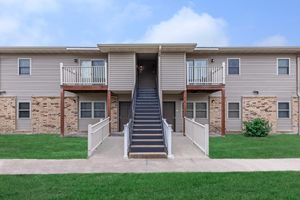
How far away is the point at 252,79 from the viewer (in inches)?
784

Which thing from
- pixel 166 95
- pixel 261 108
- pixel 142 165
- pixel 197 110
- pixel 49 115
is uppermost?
pixel 166 95

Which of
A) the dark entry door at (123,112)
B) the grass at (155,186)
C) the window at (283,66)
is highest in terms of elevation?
the window at (283,66)

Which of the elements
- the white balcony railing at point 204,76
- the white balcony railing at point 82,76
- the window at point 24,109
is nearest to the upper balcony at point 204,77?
the white balcony railing at point 204,76

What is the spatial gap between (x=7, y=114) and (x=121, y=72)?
8048mm

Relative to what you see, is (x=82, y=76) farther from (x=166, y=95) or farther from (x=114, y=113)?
(x=166, y=95)

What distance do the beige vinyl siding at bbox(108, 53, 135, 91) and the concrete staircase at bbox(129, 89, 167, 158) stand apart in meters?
0.97

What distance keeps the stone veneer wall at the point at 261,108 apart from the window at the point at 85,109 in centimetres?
975

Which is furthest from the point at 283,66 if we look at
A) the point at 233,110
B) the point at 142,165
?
the point at 142,165

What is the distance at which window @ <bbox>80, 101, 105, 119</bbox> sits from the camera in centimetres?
1988

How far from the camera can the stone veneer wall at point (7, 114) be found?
1966cm

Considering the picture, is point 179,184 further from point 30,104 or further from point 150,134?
point 30,104

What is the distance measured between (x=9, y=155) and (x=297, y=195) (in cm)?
894

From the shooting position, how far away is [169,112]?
20.1 m

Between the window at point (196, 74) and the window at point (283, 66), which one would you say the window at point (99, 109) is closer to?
the window at point (196, 74)
